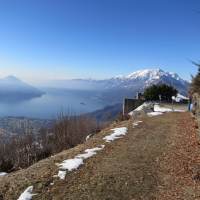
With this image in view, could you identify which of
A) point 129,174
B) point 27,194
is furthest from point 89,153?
point 27,194

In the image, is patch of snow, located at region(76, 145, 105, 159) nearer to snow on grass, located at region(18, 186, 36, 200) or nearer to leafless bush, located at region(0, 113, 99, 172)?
snow on grass, located at region(18, 186, 36, 200)

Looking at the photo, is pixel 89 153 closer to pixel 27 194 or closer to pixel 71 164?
pixel 71 164

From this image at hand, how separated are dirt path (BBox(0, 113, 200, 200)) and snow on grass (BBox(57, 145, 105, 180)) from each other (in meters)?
0.20

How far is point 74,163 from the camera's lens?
12969 millimetres

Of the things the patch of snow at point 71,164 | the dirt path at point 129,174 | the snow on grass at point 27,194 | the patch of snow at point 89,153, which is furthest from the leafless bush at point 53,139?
the snow on grass at point 27,194

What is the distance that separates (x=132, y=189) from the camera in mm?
10477

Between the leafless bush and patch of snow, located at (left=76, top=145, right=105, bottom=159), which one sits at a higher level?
patch of snow, located at (left=76, top=145, right=105, bottom=159)

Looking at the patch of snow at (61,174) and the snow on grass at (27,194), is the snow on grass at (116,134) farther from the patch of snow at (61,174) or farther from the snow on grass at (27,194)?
the snow on grass at (27,194)

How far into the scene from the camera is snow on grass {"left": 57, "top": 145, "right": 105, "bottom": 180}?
11.9 meters

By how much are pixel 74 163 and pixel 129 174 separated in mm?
2215

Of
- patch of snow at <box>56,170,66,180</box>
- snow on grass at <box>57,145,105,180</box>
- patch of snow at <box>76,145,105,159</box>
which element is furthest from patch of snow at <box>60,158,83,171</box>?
patch of snow at <box>76,145,105,159</box>

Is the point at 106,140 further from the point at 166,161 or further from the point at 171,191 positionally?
the point at 171,191

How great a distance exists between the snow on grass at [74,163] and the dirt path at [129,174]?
0.66 feet

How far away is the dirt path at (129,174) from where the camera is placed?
10.2 meters
